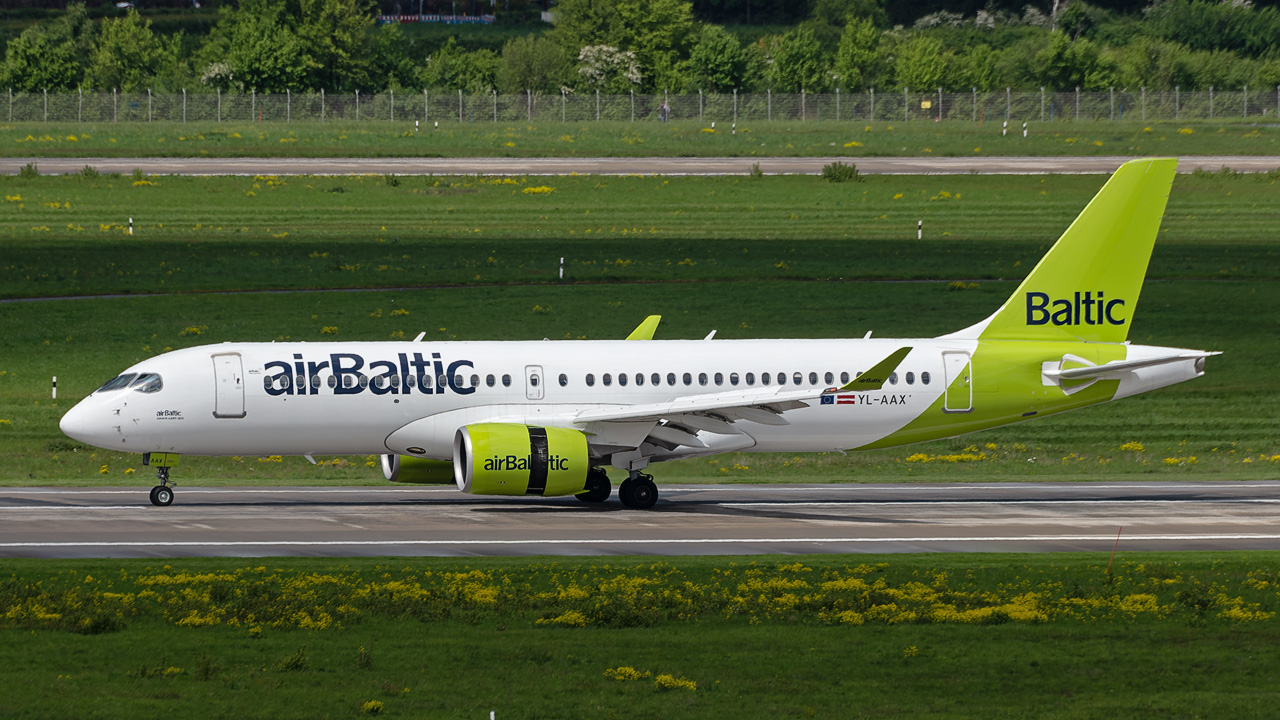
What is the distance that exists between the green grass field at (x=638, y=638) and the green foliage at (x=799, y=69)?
11693cm

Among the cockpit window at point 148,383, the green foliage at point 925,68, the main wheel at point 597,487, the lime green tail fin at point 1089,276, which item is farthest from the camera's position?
the green foliage at point 925,68

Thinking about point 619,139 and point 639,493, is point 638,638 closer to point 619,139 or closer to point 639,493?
point 639,493

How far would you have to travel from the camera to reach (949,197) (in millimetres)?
78000

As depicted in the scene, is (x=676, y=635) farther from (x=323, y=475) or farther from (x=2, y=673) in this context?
(x=323, y=475)

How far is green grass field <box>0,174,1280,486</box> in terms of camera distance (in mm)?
45438

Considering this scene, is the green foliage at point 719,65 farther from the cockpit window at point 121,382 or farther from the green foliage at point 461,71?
the cockpit window at point 121,382

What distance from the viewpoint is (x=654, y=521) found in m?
32.9

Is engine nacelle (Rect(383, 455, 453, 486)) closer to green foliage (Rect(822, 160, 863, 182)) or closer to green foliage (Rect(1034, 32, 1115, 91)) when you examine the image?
green foliage (Rect(822, 160, 863, 182))

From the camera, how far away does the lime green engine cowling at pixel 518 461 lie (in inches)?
1288

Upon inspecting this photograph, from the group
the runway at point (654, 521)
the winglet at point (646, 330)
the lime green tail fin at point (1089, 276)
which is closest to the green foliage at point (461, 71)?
the winglet at point (646, 330)

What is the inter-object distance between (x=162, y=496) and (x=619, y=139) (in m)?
67.5

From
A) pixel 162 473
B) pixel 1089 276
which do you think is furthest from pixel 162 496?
pixel 1089 276

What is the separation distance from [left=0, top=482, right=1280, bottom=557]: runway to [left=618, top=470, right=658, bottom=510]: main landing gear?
33 cm

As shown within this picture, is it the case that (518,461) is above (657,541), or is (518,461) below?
above
